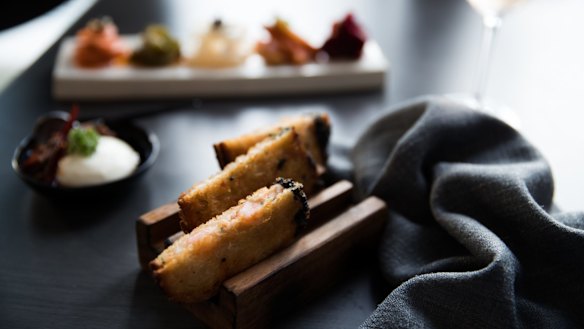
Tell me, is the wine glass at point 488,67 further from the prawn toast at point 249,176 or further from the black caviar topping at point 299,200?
the black caviar topping at point 299,200

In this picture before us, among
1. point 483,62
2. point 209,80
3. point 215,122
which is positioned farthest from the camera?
point 483,62

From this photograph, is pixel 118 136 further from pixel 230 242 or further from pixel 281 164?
pixel 230 242

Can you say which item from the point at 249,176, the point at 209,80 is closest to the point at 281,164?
the point at 249,176

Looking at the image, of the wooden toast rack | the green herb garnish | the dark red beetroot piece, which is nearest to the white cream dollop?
the green herb garnish

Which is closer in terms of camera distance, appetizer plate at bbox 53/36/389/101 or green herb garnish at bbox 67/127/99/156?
green herb garnish at bbox 67/127/99/156

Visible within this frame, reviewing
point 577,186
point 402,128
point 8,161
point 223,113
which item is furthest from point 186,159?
point 577,186

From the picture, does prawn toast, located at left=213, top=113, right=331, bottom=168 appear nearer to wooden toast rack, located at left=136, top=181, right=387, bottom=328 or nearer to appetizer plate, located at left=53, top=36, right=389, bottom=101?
wooden toast rack, located at left=136, top=181, right=387, bottom=328
